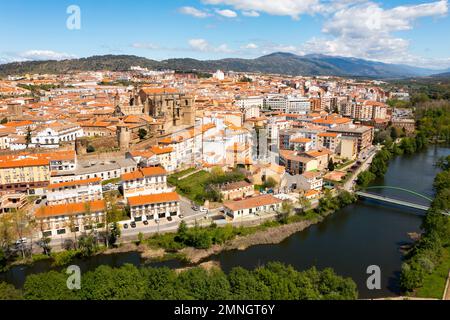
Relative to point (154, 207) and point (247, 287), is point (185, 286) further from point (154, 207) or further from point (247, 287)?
point (154, 207)

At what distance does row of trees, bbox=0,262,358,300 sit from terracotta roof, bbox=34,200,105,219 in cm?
253

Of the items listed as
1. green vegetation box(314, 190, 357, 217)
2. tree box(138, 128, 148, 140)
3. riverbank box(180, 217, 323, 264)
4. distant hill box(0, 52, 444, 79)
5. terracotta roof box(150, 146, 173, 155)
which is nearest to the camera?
riverbank box(180, 217, 323, 264)

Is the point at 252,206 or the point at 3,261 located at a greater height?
the point at 252,206

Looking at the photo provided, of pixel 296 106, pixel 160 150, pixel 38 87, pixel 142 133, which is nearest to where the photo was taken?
pixel 160 150

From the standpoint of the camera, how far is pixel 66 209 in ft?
22.6

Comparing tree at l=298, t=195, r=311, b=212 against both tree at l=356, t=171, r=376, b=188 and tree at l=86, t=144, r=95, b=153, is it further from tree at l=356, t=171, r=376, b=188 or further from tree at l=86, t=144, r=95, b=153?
tree at l=86, t=144, r=95, b=153

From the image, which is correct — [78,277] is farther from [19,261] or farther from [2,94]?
[2,94]

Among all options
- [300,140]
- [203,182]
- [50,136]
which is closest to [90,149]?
[50,136]

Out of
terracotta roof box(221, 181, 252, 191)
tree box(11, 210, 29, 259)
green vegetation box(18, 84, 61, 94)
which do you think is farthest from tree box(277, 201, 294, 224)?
green vegetation box(18, 84, 61, 94)

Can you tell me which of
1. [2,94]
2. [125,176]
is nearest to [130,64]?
[2,94]

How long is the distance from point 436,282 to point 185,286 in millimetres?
3891

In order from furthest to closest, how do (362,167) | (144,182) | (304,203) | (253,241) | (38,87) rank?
(38,87) → (362,167) → (144,182) → (304,203) → (253,241)

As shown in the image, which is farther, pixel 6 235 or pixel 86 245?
pixel 86 245

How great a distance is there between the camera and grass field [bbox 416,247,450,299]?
5.15 metres
